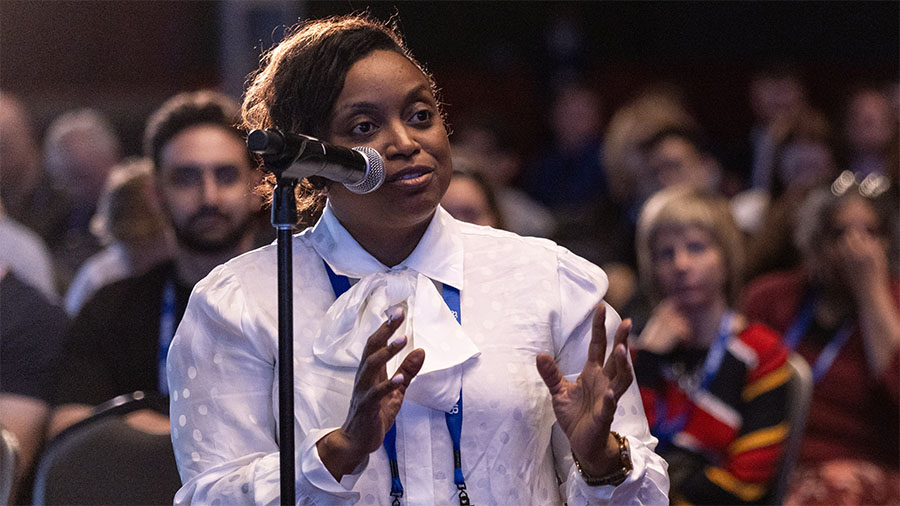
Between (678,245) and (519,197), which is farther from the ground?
(678,245)

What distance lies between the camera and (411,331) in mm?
1759

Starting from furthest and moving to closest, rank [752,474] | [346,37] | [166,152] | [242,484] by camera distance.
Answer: [166,152]
[752,474]
[346,37]
[242,484]

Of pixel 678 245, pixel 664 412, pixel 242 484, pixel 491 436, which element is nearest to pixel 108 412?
pixel 242 484

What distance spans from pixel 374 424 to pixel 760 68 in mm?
7485

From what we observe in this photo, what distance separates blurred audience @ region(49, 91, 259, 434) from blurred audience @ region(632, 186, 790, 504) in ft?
4.02

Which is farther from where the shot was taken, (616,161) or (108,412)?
(616,161)

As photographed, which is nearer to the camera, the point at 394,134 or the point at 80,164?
the point at 394,134

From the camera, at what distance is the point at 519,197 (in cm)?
627

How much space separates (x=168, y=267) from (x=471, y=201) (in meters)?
0.97

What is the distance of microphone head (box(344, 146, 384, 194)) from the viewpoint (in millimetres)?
1617

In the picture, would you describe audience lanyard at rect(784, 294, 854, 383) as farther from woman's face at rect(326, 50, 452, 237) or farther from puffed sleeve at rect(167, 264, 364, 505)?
puffed sleeve at rect(167, 264, 364, 505)

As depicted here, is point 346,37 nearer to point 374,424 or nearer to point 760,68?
point 374,424

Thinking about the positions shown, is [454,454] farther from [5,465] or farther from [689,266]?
[689,266]

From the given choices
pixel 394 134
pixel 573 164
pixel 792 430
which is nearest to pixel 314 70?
pixel 394 134
